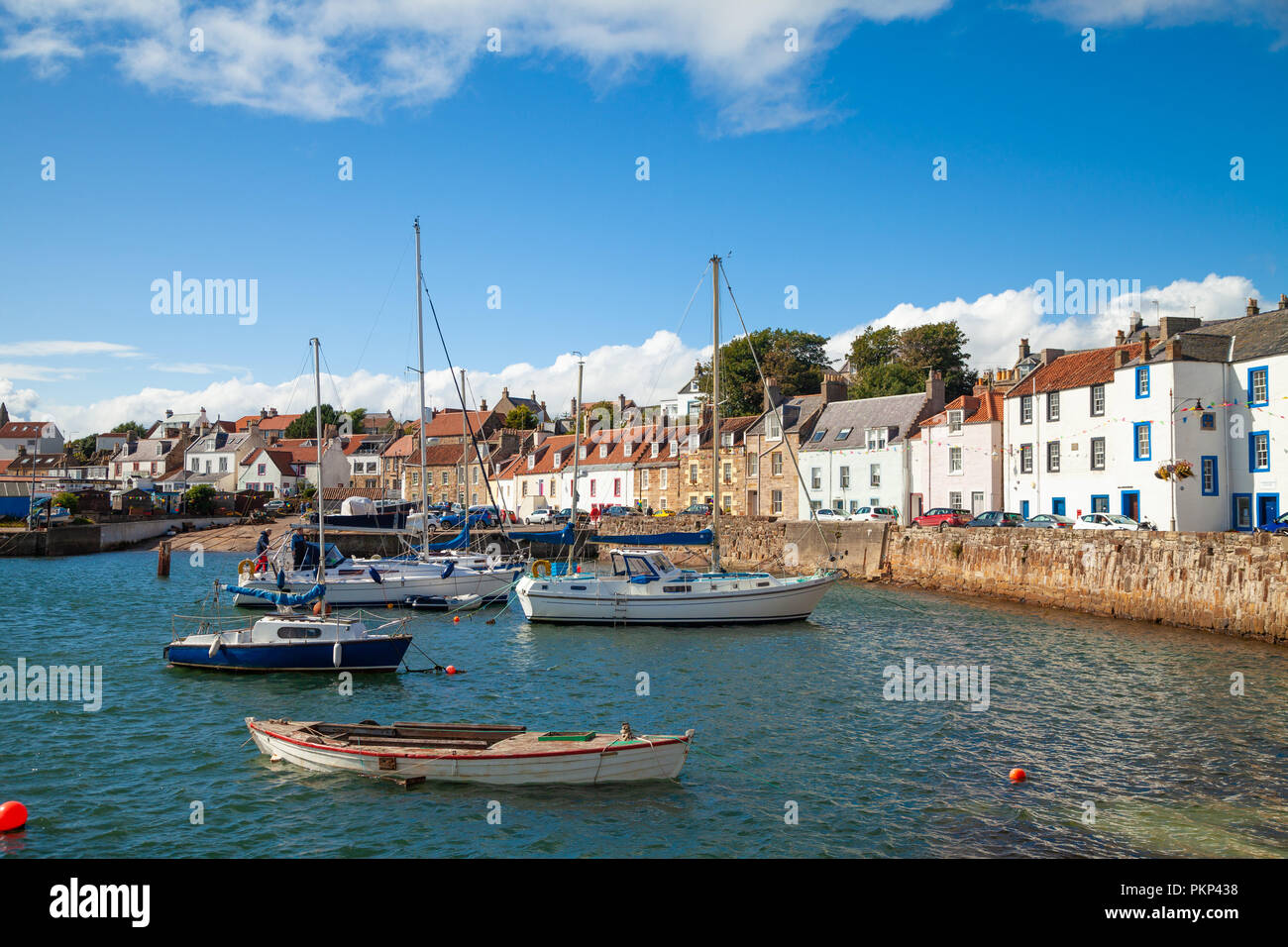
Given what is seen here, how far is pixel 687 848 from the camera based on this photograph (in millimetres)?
12453

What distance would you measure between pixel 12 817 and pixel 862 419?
176 feet

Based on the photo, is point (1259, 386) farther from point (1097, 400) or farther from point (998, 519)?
point (998, 519)

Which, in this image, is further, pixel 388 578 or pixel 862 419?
pixel 862 419

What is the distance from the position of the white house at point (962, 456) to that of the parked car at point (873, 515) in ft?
9.17

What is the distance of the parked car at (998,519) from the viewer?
142 feet

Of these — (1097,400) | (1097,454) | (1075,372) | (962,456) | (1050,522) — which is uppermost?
(1075,372)

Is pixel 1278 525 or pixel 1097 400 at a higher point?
pixel 1097 400

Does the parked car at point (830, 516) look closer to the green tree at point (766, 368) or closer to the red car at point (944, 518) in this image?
the red car at point (944, 518)

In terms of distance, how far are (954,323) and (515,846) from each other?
8144 centimetres

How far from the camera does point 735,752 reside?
669 inches

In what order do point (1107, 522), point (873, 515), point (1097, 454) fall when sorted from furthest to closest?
point (873, 515) → point (1097, 454) → point (1107, 522)

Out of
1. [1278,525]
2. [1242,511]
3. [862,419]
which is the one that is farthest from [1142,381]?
[862,419]

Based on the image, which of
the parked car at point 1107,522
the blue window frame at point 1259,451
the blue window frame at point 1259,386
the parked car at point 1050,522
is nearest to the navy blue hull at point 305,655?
the parked car at point 1107,522
